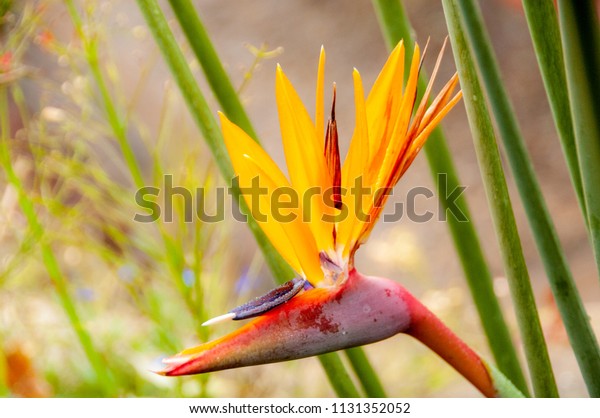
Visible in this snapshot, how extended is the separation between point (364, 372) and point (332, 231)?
0.12 metres

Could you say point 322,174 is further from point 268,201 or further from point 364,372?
point 364,372

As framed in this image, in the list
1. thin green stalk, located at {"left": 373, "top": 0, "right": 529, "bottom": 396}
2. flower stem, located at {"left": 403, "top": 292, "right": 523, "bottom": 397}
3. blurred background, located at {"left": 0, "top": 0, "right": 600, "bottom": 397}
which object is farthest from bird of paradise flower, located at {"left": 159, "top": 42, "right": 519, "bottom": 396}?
blurred background, located at {"left": 0, "top": 0, "right": 600, "bottom": 397}

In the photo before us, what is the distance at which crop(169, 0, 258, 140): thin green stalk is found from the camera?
339 millimetres

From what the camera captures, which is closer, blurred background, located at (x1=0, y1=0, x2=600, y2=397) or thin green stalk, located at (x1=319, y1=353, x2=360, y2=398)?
thin green stalk, located at (x1=319, y1=353, x2=360, y2=398)

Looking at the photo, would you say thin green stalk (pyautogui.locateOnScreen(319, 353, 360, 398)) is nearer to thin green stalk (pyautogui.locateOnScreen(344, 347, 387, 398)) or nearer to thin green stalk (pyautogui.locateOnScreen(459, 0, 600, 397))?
thin green stalk (pyautogui.locateOnScreen(344, 347, 387, 398))

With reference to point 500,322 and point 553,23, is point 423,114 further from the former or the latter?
point 500,322

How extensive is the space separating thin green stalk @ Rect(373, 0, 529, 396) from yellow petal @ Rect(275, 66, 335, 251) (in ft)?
0.43

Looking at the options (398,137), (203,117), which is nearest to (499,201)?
(398,137)

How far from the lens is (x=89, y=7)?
0.62 meters

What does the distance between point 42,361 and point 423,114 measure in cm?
109

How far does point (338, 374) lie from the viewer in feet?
1.24

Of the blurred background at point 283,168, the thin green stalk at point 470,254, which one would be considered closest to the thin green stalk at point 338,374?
the thin green stalk at point 470,254

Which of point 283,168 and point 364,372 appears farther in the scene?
point 283,168

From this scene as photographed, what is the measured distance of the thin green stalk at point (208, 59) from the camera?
1.11 ft
